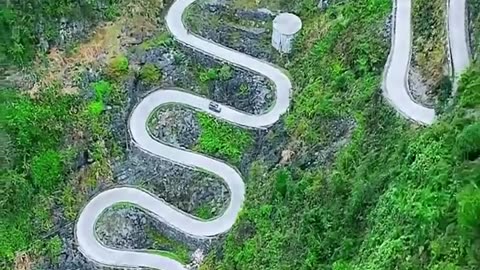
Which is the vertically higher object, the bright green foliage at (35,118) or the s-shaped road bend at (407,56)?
the s-shaped road bend at (407,56)

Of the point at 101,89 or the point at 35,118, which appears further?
the point at 101,89

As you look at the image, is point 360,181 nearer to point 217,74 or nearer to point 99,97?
point 217,74

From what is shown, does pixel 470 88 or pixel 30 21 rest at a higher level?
pixel 470 88

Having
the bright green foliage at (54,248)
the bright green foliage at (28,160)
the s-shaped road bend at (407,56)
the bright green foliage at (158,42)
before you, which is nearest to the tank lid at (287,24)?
the bright green foliage at (158,42)

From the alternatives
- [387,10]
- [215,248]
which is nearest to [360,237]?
[215,248]

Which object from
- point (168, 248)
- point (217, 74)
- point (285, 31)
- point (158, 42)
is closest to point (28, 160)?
point (168, 248)

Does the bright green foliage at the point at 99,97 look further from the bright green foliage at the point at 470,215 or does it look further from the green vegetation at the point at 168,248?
the bright green foliage at the point at 470,215
